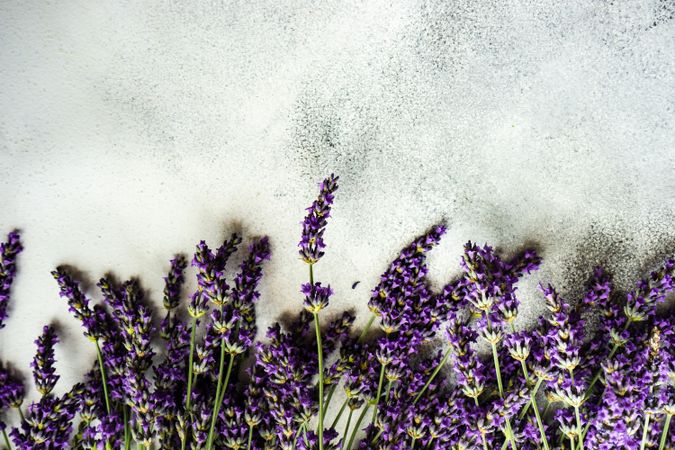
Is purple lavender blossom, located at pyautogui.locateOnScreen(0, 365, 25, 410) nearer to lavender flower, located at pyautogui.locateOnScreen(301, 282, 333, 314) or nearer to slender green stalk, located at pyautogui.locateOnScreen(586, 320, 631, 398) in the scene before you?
lavender flower, located at pyautogui.locateOnScreen(301, 282, 333, 314)

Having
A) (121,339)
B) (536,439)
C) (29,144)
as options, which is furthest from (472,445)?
(29,144)

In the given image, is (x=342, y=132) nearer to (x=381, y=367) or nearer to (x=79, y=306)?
(x=381, y=367)

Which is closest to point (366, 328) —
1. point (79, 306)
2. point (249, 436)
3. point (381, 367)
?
point (381, 367)

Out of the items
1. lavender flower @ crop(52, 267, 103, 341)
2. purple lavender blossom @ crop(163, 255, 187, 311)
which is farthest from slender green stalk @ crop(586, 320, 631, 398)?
lavender flower @ crop(52, 267, 103, 341)

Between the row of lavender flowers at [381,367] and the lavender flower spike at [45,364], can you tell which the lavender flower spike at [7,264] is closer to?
the row of lavender flowers at [381,367]

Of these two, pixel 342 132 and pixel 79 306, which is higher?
pixel 342 132

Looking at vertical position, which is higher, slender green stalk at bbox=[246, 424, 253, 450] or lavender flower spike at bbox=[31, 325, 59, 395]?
lavender flower spike at bbox=[31, 325, 59, 395]

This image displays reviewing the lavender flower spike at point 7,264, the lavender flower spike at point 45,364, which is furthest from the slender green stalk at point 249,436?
the lavender flower spike at point 7,264
